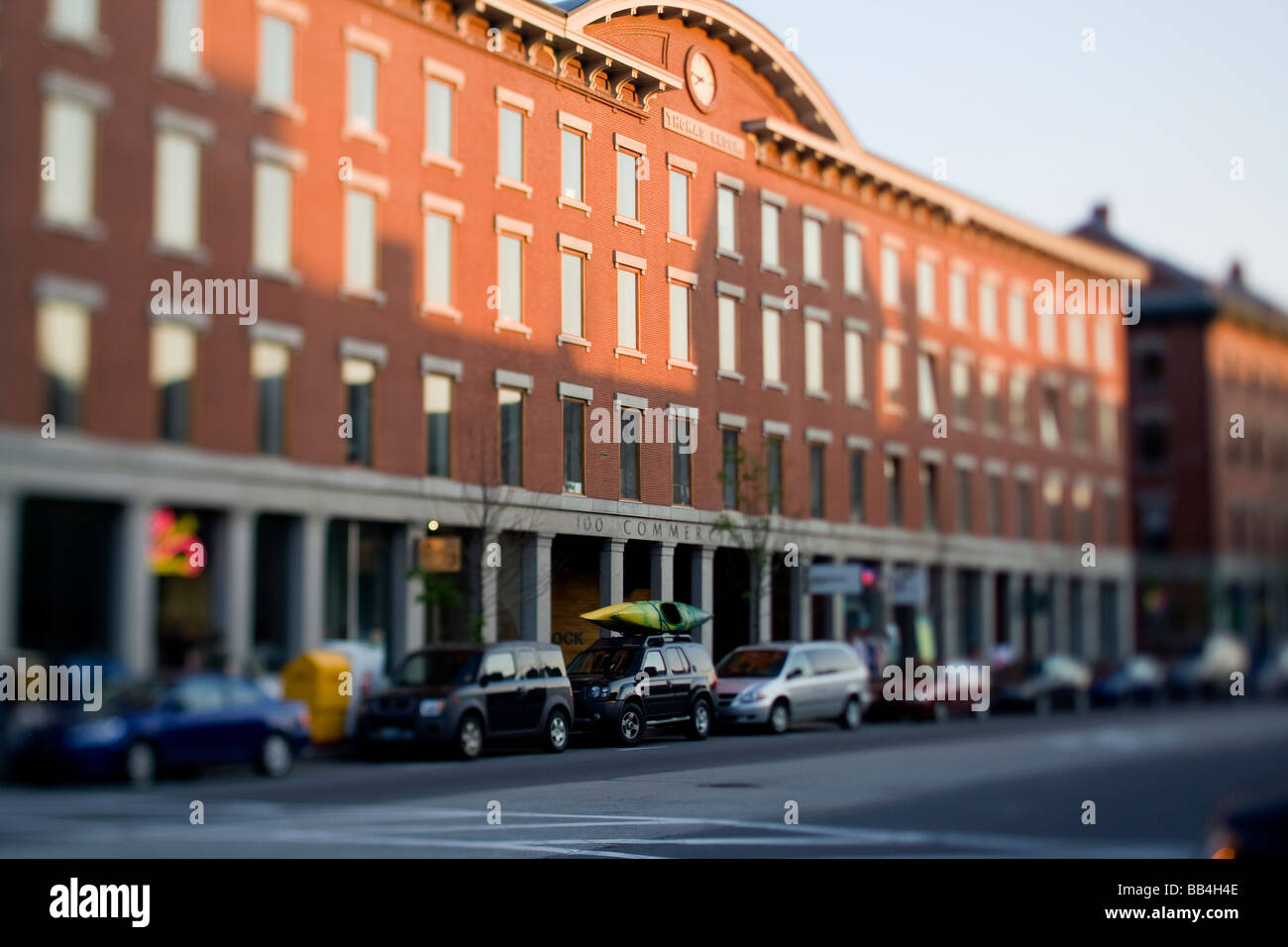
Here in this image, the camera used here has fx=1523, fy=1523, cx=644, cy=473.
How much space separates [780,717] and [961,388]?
318 centimetres

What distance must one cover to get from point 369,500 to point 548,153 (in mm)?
2635

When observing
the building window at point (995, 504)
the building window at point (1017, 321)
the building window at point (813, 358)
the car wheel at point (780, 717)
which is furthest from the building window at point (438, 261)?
the building window at point (1017, 321)

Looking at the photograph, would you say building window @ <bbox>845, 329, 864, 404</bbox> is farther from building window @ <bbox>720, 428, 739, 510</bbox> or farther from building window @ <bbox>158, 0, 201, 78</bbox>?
building window @ <bbox>158, 0, 201, 78</bbox>

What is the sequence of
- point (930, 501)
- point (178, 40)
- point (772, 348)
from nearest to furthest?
point (178, 40) < point (772, 348) < point (930, 501)

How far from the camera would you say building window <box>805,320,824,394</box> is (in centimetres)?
977

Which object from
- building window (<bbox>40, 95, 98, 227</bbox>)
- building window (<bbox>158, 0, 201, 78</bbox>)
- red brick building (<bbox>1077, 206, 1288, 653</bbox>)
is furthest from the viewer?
red brick building (<bbox>1077, 206, 1288, 653</bbox>)

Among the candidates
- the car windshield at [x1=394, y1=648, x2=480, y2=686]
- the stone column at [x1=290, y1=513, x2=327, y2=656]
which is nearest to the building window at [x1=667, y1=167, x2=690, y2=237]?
the car windshield at [x1=394, y1=648, x2=480, y2=686]

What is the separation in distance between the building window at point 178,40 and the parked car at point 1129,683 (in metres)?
6.72

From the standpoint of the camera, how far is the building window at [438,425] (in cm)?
740

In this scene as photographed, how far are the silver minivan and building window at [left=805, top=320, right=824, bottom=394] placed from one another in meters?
1.69

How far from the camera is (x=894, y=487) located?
10.4 m

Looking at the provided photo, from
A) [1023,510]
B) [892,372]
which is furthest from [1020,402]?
[892,372]

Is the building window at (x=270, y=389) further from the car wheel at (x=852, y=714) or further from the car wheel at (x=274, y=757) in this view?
the car wheel at (x=852, y=714)

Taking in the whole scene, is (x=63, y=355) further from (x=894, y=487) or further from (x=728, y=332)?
(x=894, y=487)
